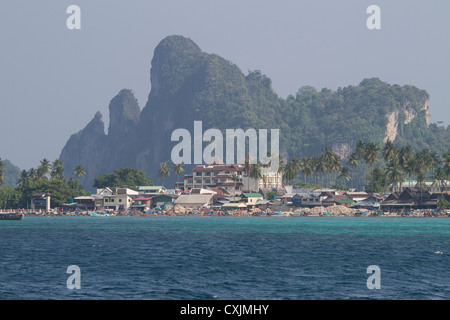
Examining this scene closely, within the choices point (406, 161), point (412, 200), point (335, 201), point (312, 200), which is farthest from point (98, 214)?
point (406, 161)

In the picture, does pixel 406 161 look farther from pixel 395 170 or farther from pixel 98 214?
pixel 98 214

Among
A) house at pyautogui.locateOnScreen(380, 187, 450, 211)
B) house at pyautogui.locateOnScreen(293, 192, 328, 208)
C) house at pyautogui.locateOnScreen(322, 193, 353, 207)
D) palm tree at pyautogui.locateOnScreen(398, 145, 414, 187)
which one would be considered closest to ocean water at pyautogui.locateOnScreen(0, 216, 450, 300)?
house at pyautogui.locateOnScreen(380, 187, 450, 211)

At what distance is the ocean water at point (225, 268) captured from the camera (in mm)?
39938

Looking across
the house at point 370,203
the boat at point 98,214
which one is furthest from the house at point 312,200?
the boat at point 98,214

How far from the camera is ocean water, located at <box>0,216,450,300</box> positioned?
131 ft

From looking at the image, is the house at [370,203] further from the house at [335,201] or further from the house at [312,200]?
the house at [312,200]

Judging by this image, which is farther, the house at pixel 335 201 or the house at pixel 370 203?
the house at pixel 335 201

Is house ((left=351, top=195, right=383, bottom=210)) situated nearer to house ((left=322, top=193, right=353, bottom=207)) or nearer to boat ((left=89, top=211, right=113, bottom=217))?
house ((left=322, top=193, right=353, bottom=207))

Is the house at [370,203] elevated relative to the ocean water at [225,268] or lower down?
elevated

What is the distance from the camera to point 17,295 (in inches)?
1537

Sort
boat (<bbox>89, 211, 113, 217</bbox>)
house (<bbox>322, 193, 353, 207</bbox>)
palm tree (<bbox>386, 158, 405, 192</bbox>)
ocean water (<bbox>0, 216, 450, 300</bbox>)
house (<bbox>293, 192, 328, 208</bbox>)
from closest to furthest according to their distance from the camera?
ocean water (<bbox>0, 216, 450, 300</bbox>), palm tree (<bbox>386, 158, 405, 192</bbox>), boat (<bbox>89, 211, 113, 217</bbox>), house (<bbox>322, 193, 353, 207</bbox>), house (<bbox>293, 192, 328, 208</bbox>)

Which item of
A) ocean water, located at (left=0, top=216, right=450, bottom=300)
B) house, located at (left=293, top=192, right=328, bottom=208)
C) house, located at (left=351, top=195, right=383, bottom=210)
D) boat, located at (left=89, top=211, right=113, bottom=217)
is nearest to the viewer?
ocean water, located at (left=0, top=216, right=450, bottom=300)
